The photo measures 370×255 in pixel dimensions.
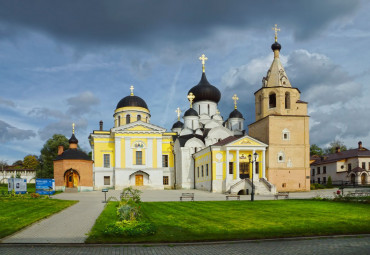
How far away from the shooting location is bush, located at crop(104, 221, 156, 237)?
12.4 m

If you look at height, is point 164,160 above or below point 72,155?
below

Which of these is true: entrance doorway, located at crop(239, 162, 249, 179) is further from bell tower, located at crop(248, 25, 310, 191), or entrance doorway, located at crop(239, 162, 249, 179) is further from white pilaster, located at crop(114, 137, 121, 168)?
white pilaster, located at crop(114, 137, 121, 168)

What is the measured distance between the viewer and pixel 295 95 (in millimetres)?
43250

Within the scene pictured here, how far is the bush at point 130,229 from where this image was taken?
12.4 metres

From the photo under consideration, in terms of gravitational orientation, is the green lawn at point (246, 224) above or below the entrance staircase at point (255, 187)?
above

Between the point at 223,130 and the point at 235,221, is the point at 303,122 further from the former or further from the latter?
the point at 235,221

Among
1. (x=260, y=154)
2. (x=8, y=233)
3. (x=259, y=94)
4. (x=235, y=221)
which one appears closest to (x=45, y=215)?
(x=8, y=233)

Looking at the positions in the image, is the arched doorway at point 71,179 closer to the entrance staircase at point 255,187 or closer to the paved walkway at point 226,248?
the entrance staircase at point 255,187

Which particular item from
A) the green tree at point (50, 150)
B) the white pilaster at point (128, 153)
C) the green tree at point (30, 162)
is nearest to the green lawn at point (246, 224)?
the white pilaster at point (128, 153)

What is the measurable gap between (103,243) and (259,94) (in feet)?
118

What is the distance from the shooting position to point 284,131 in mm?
42250

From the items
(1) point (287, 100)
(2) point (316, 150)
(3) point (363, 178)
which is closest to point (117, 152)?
(1) point (287, 100)

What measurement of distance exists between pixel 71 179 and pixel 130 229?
1351 inches

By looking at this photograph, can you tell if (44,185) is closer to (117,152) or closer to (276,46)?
(117,152)
